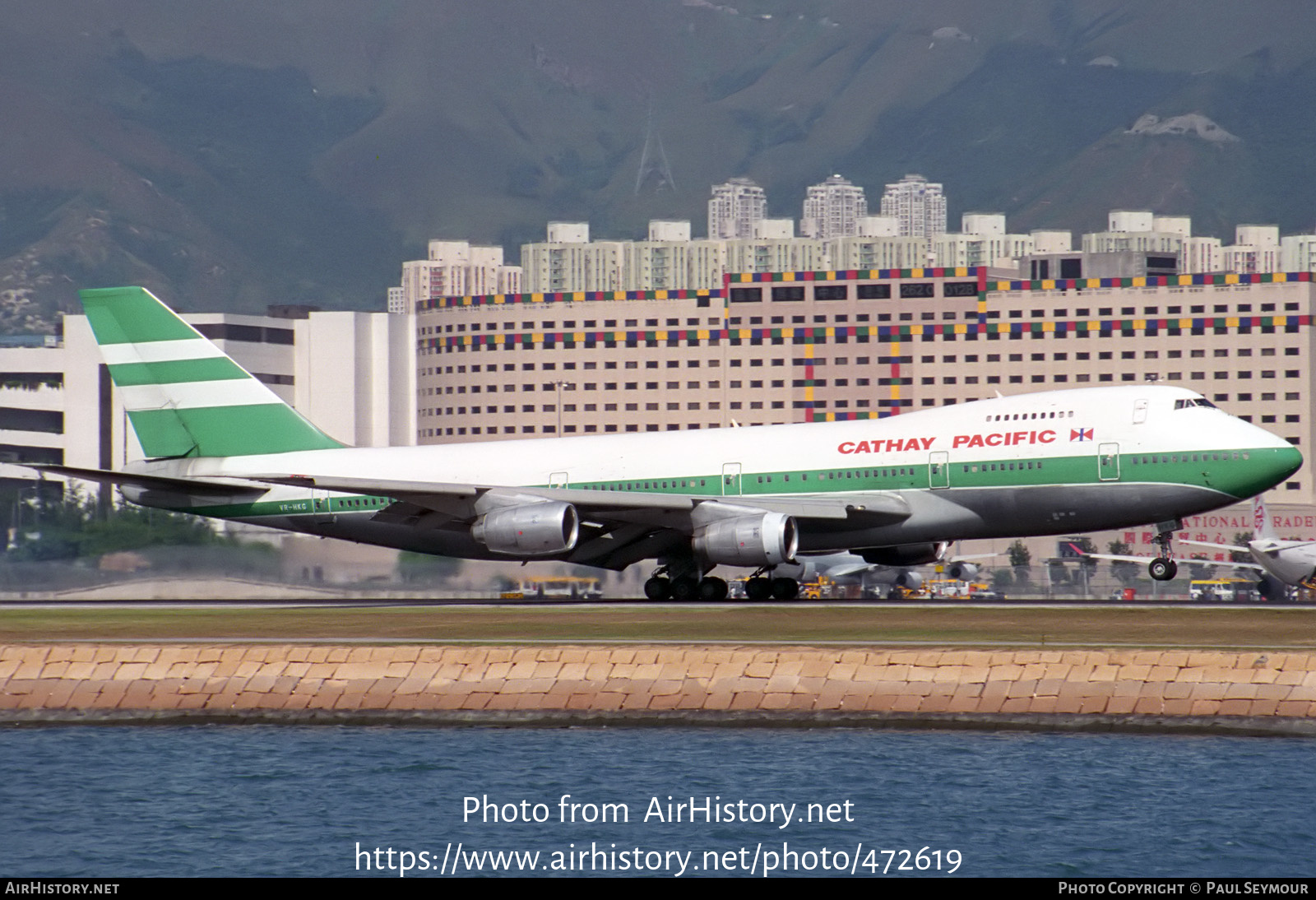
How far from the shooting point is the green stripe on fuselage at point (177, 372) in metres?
52.2

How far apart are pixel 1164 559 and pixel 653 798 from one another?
72.7 feet

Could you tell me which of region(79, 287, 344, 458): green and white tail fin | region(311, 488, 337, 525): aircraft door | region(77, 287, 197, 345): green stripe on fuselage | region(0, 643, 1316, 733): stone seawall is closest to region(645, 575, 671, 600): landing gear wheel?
region(311, 488, 337, 525): aircraft door

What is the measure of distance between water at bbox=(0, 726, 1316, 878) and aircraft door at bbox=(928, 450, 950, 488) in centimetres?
1534

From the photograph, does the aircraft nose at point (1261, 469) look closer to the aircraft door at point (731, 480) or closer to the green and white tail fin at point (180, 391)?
the aircraft door at point (731, 480)

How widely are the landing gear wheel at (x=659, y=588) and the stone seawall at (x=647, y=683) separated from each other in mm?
15342

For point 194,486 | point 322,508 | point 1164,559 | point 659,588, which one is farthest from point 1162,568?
point 194,486

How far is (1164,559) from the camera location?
45.3 meters

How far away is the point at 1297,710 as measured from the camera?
30.3 meters

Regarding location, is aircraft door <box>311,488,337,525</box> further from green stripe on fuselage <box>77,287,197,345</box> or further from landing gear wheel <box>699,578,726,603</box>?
landing gear wheel <box>699,578,726,603</box>

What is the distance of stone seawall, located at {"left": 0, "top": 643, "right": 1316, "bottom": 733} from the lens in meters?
30.9

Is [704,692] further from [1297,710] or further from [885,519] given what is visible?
[885,519]
